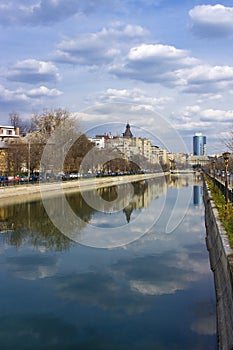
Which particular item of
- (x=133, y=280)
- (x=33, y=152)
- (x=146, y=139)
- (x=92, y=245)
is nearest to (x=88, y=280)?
(x=133, y=280)

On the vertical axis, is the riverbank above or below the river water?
above

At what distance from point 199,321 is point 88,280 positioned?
11.8 feet

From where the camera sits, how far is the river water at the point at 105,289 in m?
7.52

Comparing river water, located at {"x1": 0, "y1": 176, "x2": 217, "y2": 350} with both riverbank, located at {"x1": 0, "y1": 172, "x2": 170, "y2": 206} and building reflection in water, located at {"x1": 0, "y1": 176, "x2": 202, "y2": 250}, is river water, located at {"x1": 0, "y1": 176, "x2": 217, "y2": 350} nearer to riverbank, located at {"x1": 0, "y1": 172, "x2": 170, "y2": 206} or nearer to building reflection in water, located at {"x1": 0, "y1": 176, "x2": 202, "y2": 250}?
building reflection in water, located at {"x1": 0, "y1": 176, "x2": 202, "y2": 250}

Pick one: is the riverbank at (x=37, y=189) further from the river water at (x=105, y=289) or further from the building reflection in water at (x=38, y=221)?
the river water at (x=105, y=289)

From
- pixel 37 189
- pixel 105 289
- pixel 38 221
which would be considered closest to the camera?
pixel 105 289

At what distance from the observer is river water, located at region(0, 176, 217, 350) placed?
7523mm

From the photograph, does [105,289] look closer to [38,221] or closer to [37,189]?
[38,221]

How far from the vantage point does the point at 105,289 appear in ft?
33.5

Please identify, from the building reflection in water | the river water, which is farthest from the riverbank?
the river water

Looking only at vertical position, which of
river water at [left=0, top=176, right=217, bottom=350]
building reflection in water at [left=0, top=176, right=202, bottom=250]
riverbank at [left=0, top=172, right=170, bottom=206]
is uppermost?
riverbank at [left=0, top=172, right=170, bottom=206]

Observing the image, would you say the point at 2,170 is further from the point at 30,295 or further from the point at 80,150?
the point at 30,295

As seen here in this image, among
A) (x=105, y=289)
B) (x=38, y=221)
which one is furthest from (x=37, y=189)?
(x=105, y=289)

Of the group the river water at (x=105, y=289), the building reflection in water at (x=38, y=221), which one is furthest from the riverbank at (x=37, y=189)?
the river water at (x=105, y=289)
